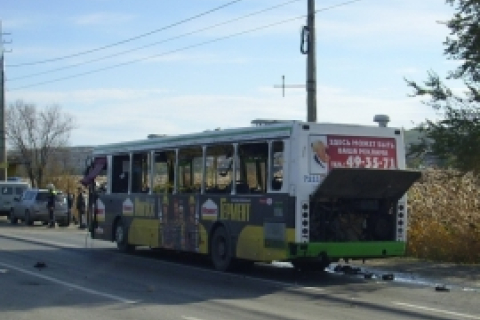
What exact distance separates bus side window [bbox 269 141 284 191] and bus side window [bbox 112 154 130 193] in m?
6.62

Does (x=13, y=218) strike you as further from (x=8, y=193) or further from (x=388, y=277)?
(x=388, y=277)

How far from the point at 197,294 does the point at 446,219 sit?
32.9 feet

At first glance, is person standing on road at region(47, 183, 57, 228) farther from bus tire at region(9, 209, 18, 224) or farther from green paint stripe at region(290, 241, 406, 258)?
green paint stripe at region(290, 241, 406, 258)

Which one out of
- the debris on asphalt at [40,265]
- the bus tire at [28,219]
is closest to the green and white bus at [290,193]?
the debris on asphalt at [40,265]

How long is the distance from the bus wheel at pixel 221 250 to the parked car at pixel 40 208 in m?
21.7

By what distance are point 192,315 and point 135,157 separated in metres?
10.2

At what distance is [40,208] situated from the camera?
39.9 m

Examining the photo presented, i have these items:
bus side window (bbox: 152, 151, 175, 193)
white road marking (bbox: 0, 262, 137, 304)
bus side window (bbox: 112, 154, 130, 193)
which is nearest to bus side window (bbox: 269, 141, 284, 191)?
white road marking (bbox: 0, 262, 137, 304)

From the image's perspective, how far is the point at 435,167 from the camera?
2233 cm

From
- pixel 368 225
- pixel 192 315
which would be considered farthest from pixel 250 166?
pixel 192 315

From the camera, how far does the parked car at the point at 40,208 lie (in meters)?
39.5

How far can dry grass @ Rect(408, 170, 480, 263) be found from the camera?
20.9 metres

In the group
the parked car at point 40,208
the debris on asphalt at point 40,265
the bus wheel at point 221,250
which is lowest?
the debris on asphalt at point 40,265

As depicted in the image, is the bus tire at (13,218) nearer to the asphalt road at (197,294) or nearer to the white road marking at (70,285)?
the asphalt road at (197,294)
